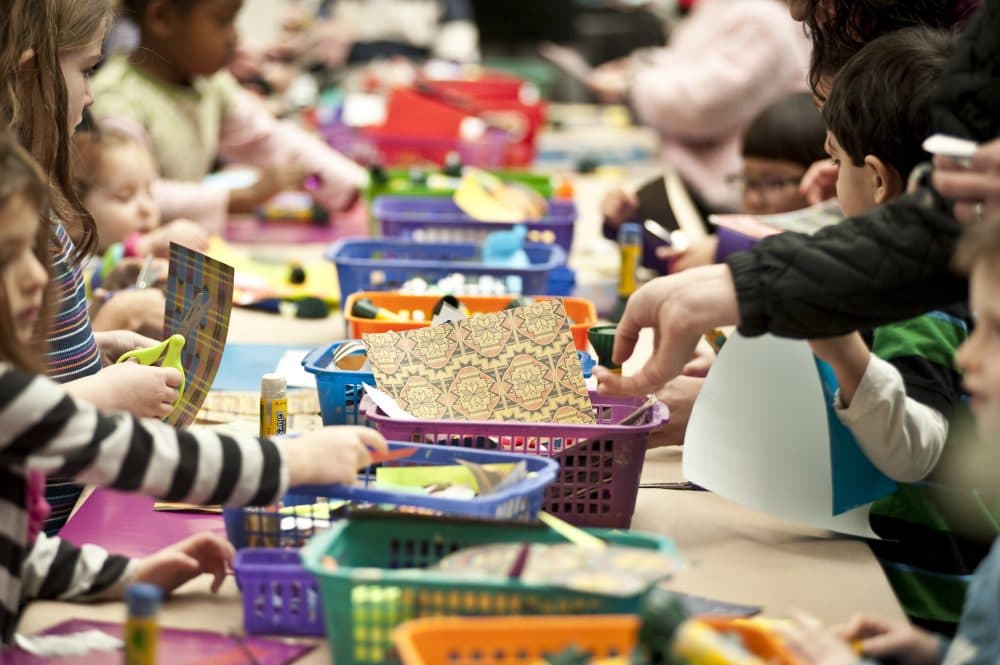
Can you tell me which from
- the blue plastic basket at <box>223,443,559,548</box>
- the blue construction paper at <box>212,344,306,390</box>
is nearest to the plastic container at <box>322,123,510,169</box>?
the blue construction paper at <box>212,344,306,390</box>

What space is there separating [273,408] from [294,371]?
423mm

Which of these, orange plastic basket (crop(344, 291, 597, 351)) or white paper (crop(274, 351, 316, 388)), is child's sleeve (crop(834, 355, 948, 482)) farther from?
white paper (crop(274, 351, 316, 388))

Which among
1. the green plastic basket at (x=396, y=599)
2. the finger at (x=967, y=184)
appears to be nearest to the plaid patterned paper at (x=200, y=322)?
the green plastic basket at (x=396, y=599)

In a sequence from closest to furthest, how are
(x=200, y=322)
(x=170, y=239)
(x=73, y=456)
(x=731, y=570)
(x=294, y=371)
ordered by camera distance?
(x=73, y=456)
(x=731, y=570)
(x=200, y=322)
(x=294, y=371)
(x=170, y=239)

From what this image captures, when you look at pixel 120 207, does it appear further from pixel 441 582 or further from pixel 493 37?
pixel 493 37

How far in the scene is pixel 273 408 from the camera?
155 cm

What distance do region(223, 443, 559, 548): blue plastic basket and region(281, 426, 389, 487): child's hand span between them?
0.02 m

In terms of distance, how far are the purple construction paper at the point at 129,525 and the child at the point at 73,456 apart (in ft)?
0.41

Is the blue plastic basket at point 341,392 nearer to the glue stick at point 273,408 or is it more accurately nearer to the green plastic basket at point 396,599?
the glue stick at point 273,408

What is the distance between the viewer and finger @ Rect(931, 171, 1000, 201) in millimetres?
1159

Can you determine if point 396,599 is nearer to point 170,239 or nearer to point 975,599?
point 975,599

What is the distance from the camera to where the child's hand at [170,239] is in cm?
259

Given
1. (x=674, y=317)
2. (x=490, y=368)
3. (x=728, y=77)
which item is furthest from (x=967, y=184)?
(x=728, y=77)

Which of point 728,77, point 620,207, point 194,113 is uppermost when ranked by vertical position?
point 728,77
